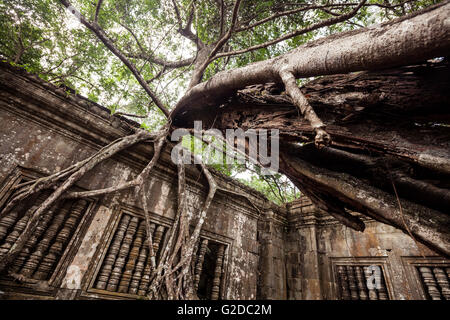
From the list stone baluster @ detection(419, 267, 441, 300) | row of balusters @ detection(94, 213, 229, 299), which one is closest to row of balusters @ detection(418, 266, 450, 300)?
stone baluster @ detection(419, 267, 441, 300)

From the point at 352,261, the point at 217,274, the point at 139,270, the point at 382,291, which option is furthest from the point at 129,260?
the point at 382,291

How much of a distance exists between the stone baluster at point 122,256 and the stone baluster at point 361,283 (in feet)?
13.3

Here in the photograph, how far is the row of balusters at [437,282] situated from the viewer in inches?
118

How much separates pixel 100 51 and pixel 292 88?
5033mm

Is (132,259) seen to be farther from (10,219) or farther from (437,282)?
(437,282)

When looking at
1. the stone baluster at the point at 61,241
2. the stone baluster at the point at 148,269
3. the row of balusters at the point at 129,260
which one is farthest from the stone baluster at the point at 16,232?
the stone baluster at the point at 148,269

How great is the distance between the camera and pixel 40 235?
2254mm

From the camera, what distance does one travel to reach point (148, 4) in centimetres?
479

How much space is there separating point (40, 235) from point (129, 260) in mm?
Result: 1023

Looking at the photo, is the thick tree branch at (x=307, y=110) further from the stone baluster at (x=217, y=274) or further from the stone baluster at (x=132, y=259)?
the stone baluster at (x=217, y=274)
